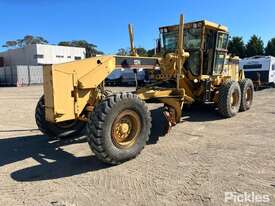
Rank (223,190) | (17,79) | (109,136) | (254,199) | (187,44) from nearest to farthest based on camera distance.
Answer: (254,199), (223,190), (109,136), (187,44), (17,79)

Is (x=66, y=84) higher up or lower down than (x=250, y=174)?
Result: higher up

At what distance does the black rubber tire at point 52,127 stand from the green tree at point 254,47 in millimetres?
42624

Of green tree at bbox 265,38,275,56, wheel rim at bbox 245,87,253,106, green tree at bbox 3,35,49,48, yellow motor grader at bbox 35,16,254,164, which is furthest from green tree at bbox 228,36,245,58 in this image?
green tree at bbox 3,35,49,48

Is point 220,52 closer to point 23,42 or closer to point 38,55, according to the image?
point 38,55

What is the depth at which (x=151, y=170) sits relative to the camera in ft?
17.7

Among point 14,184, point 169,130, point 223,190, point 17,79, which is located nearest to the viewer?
point 223,190

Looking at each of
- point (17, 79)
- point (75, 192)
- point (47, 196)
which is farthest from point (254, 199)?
point (17, 79)

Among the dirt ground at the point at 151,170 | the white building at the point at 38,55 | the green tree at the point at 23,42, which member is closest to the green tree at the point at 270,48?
the white building at the point at 38,55

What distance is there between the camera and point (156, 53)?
10102 millimetres

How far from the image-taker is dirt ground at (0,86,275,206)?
14.6 feet

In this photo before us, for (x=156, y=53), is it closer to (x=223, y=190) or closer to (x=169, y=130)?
(x=169, y=130)

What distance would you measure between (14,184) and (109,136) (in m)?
1.68

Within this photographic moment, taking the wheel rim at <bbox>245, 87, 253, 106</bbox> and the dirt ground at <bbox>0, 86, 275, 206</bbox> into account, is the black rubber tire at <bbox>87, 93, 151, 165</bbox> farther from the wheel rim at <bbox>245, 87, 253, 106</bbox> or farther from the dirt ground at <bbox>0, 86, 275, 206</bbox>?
the wheel rim at <bbox>245, 87, 253, 106</bbox>

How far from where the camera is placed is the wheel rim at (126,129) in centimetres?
576
